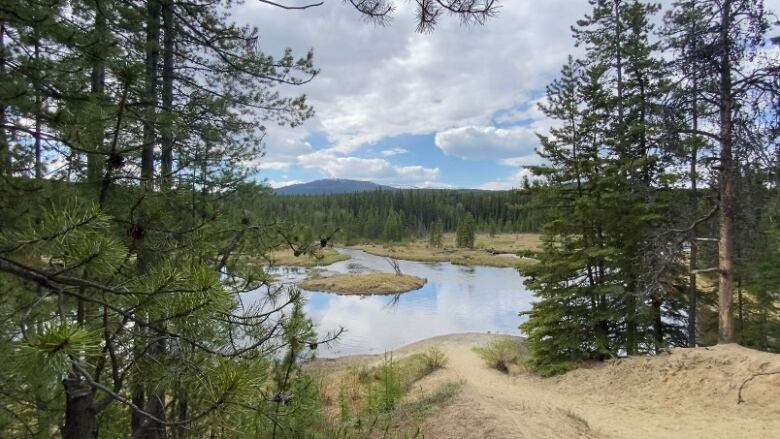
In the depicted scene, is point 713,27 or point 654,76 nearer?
point 713,27

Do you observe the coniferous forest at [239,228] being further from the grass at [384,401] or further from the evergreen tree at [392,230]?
the evergreen tree at [392,230]

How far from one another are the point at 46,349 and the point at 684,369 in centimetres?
986

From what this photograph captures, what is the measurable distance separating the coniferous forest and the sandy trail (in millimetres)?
860

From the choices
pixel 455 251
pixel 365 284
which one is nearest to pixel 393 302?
pixel 365 284

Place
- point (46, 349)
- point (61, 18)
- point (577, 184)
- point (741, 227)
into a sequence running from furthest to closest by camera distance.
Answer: point (577, 184)
point (741, 227)
point (61, 18)
point (46, 349)

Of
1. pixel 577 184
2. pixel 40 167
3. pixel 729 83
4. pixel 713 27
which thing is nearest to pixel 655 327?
pixel 577 184

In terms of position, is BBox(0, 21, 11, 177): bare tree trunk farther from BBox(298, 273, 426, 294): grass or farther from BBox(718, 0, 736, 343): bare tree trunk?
BBox(298, 273, 426, 294): grass

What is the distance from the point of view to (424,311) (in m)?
25.7

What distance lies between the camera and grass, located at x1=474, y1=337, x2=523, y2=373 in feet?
41.0

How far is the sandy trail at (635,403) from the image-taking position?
556cm

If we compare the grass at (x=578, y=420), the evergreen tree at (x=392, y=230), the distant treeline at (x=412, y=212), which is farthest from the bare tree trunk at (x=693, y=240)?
the evergreen tree at (x=392, y=230)

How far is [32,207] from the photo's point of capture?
91.8 inches

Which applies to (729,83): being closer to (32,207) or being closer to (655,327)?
(655,327)

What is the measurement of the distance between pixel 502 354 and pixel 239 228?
40.1ft
